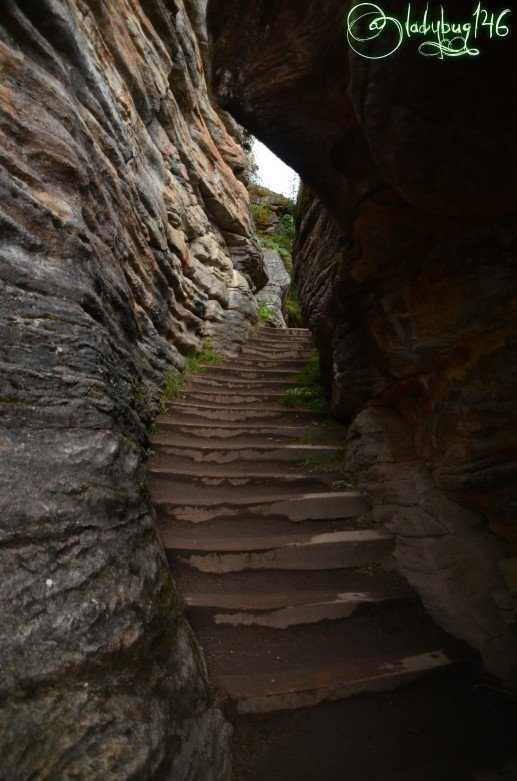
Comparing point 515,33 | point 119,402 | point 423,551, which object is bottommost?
point 423,551

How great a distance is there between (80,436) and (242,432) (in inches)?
117

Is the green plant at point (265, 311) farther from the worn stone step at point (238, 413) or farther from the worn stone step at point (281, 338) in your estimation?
the worn stone step at point (238, 413)

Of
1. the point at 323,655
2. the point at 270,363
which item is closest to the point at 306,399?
the point at 270,363

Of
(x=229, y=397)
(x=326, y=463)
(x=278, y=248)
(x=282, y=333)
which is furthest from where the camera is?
(x=278, y=248)

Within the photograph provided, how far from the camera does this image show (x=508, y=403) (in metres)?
3.03

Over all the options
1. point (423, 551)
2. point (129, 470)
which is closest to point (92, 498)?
point (129, 470)

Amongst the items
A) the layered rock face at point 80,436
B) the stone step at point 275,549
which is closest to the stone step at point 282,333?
the layered rock face at point 80,436

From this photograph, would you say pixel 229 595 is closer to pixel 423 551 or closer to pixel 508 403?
pixel 423 551

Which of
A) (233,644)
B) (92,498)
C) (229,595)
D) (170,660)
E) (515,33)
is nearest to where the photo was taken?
(515,33)

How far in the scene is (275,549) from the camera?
3752 millimetres

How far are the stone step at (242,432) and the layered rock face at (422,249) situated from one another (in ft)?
3.66

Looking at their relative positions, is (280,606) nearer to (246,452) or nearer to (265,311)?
(246,452)

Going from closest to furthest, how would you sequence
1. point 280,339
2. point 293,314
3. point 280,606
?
point 280,606
point 280,339
point 293,314

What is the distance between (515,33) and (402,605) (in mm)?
3858
